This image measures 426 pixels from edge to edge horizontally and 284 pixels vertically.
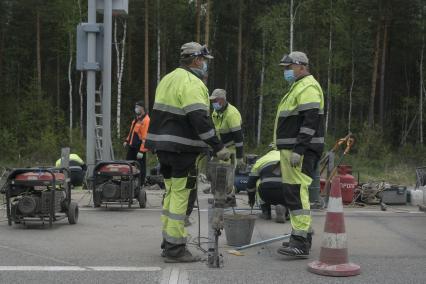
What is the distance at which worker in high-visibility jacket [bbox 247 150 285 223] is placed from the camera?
28.2 feet

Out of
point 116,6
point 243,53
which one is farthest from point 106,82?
point 243,53

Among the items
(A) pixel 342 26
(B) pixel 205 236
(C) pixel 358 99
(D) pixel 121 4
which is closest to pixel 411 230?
(B) pixel 205 236

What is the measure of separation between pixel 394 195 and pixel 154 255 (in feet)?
20.0

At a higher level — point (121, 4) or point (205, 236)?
point (121, 4)

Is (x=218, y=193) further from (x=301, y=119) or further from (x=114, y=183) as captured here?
(x=114, y=183)

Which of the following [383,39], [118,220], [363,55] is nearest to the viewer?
[118,220]

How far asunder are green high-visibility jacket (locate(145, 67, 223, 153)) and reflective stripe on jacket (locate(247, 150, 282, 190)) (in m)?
2.53

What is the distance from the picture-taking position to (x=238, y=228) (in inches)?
275

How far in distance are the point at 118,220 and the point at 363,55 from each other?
33455 mm

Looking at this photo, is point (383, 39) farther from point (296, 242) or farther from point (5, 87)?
point (296, 242)

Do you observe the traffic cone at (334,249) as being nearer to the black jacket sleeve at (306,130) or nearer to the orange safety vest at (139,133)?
the black jacket sleeve at (306,130)

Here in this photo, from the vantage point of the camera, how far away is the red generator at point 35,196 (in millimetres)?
8047

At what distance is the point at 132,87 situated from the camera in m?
41.9

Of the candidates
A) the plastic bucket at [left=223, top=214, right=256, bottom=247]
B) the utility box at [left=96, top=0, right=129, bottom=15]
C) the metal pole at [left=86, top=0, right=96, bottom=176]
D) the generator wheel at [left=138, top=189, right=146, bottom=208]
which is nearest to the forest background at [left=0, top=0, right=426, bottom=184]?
the metal pole at [left=86, top=0, right=96, bottom=176]
